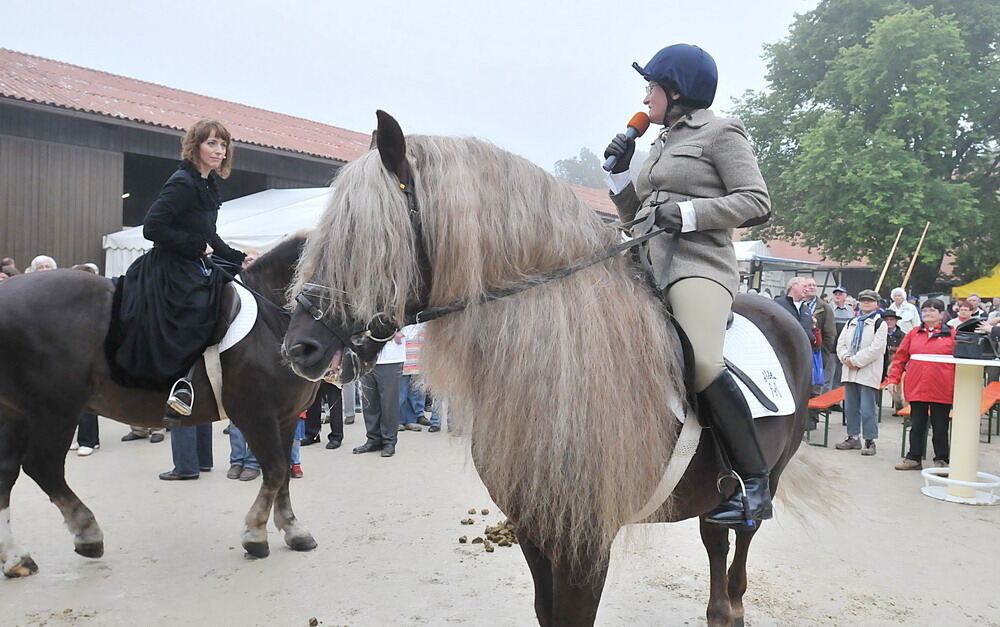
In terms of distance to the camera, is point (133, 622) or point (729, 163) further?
point (133, 622)

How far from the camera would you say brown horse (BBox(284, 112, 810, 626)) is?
1.79 metres

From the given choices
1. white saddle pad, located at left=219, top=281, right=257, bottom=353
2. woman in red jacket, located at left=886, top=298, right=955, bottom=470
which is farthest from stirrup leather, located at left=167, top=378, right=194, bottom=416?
woman in red jacket, located at left=886, top=298, right=955, bottom=470

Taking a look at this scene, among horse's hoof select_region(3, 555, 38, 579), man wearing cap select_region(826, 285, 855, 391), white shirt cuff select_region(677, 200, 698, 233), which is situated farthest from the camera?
man wearing cap select_region(826, 285, 855, 391)

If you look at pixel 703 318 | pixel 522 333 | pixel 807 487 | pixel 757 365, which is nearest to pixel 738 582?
pixel 807 487

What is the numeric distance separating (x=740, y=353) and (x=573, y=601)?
3.85 feet

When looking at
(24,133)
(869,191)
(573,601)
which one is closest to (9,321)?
(573,601)

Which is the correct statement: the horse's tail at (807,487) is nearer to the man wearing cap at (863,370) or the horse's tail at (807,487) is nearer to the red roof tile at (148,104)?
the man wearing cap at (863,370)

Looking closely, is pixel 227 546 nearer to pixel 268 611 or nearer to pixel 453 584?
pixel 268 611

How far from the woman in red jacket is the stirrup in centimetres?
703

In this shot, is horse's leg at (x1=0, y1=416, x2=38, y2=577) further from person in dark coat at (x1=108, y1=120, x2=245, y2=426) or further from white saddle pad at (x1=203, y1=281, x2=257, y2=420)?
white saddle pad at (x1=203, y1=281, x2=257, y2=420)

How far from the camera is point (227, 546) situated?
4.52 metres

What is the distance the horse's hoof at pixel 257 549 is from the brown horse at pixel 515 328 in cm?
269

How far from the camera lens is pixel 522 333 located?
6.46 feet

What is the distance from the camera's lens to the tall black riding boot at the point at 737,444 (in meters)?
2.23
